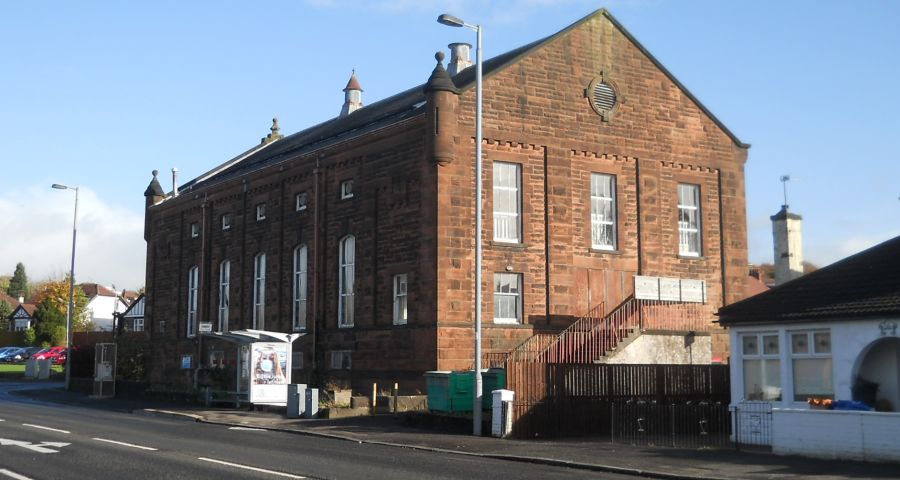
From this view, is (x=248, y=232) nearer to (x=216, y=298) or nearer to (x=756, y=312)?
(x=216, y=298)

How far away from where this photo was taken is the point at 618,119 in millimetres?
36188

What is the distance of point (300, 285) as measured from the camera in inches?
1563

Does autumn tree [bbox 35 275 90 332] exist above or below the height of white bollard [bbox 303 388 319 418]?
above

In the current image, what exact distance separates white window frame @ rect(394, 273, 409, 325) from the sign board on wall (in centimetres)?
807

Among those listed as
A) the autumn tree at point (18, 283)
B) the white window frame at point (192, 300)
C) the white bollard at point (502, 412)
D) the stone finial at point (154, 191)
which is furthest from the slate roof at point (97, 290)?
the white bollard at point (502, 412)

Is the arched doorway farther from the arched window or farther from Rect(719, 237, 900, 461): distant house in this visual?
the arched window

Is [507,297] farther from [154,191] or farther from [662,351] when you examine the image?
[154,191]

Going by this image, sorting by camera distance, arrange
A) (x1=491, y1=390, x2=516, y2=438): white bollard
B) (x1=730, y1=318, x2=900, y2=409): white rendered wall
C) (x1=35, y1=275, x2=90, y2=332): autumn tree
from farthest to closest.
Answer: (x1=35, y1=275, x2=90, y2=332): autumn tree, (x1=491, y1=390, x2=516, y2=438): white bollard, (x1=730, y1=318, x2=900, y2=409): white rendered wall

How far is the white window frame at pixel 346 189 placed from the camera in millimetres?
36750

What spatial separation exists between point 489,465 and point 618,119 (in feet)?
69.4

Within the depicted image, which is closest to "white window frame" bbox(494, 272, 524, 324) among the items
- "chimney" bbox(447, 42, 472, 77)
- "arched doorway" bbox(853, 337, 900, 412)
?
"chimney" bbox(447, 42, 472, 77)

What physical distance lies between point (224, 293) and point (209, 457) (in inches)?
1151

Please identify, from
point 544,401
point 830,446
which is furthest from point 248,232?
point 830,446

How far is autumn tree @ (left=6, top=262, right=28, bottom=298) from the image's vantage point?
168 meters
